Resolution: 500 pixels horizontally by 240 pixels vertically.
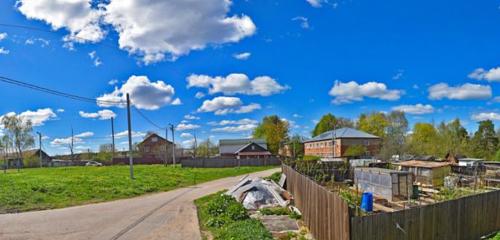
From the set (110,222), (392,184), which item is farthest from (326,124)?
(110,222)

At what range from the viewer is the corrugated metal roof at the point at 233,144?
264 feet

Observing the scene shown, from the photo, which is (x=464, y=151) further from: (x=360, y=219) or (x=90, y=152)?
(x=90, y=152)

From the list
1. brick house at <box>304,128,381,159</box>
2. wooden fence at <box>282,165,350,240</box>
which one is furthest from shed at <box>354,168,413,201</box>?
brick house at <box>304,128,381,159</box>

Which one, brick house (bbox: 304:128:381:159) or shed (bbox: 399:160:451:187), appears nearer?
shed (bbox: 399:160:451:187)

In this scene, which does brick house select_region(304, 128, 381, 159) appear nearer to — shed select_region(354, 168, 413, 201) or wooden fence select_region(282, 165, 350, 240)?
shed select_region(354, 168, 413, 201)

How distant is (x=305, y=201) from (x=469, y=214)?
5.07m

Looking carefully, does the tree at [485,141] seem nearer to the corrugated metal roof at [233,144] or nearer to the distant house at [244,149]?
the distant house at [244,149]

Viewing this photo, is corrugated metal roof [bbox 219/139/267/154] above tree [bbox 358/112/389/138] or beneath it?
beneath

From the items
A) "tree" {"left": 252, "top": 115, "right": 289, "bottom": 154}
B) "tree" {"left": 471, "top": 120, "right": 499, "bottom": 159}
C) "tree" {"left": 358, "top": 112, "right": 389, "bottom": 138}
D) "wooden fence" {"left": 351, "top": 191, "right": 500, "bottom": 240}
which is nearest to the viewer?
"wooden fence" {"left": 351, "top": 191, "right": 500, "bottom": 240}

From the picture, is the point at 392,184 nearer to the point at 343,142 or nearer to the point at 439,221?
the point at 439,221

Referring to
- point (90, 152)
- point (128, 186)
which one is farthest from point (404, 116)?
point (128, 186)

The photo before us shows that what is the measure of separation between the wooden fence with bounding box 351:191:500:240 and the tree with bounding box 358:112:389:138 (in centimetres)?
7948

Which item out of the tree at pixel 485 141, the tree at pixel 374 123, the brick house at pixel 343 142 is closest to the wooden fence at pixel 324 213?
the tree at pixel 485 141

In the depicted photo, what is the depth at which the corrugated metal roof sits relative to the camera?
264ft
